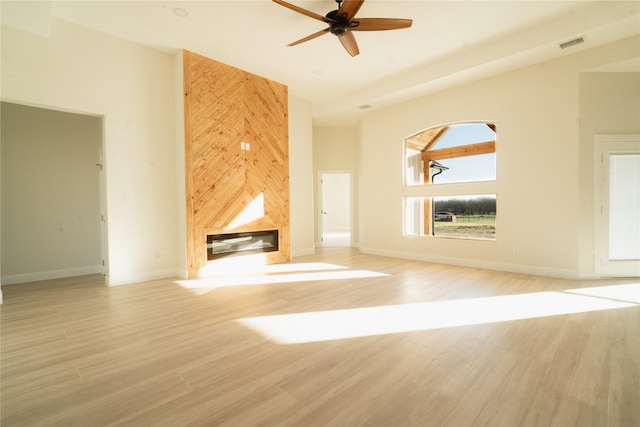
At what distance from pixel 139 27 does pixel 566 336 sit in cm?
631

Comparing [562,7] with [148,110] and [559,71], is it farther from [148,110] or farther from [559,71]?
[148,110]

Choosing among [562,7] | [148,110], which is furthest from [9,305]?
[562,7]

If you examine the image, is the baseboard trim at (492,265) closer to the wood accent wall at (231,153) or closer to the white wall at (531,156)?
the white wall at (531,156)

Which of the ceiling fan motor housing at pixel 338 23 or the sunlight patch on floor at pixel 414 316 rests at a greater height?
the ceiling fan motor housing at pixel 338 23

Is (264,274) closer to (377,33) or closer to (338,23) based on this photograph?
(338,23)

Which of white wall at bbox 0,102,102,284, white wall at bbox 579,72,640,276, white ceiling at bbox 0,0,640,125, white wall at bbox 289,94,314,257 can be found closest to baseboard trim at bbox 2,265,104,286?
white wall at bbox 0,102,102,284

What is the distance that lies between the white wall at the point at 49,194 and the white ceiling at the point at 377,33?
1.78 m

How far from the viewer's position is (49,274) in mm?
4742

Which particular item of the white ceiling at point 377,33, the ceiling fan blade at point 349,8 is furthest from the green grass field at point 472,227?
the ceiling fan blade at point 349,8

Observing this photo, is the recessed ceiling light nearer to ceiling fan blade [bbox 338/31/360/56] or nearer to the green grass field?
ceiling fan blade [bbox 338/31/360/56]

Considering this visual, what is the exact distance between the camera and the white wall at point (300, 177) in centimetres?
664

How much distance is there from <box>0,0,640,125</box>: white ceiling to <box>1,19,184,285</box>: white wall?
0.27 m

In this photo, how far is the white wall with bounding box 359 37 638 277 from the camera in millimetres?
4414

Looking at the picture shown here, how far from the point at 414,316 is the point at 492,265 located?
124 inches
